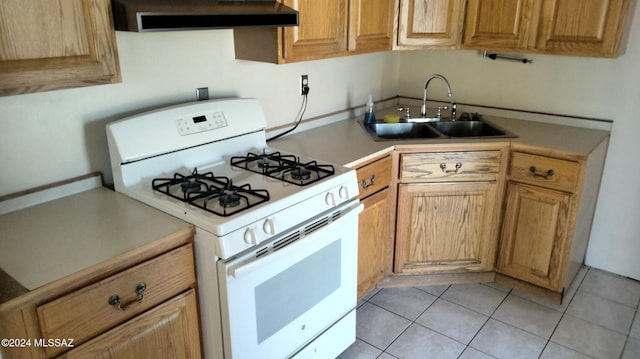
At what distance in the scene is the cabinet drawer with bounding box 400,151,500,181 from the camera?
2.45 meters

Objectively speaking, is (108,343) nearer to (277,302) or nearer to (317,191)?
(277,302)

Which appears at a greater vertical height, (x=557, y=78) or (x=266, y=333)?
(x=557, y=78)

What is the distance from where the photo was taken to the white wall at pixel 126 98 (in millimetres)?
1627

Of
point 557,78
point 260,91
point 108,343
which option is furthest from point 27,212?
point 557,78

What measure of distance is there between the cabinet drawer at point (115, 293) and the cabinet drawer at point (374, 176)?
96cm

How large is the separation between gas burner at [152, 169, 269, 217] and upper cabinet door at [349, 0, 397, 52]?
103 cm

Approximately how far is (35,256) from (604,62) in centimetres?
280

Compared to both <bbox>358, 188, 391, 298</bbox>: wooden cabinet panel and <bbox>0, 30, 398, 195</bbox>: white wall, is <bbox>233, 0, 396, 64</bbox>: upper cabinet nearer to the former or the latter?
<bbox>0, 30, 398, 195</bbox>: white wall

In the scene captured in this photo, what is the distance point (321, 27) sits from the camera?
2.17 meters

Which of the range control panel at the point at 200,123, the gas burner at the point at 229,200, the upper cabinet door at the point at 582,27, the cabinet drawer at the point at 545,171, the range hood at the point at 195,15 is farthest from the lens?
the cabinet drawer at the point at 545,171

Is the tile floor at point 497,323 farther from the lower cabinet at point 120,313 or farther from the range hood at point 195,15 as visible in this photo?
the range hood at point 195,15

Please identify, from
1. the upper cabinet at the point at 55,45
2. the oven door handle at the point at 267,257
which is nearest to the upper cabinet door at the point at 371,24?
the oven door handle at the point at 267,257

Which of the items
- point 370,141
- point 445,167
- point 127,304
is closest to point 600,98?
point 445,167

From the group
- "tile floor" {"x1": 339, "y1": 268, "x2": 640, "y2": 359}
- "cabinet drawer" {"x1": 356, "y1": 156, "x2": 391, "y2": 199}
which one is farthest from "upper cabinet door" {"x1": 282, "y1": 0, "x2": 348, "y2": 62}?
"tile floor" {"x1": 339, "y1": 268, "x2": 640, "y2": 359}
